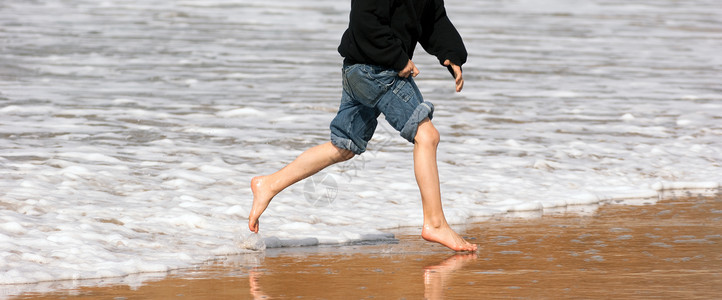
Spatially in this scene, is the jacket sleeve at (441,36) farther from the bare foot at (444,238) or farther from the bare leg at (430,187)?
the bare foot at (444,238)

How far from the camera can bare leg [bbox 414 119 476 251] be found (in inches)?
191

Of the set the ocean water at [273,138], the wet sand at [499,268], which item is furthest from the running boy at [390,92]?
the ocean water at [273,138]

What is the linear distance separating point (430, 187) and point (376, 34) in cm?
79

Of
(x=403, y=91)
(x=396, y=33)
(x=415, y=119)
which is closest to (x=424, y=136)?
→ (x=415, y=119)

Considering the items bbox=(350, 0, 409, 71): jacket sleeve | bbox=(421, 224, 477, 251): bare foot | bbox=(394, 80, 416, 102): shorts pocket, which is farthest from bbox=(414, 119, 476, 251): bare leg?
bbox=(350, 0, 409, 71): jacket sleeve

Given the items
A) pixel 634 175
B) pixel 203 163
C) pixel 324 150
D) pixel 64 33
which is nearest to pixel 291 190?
pixel 203 163

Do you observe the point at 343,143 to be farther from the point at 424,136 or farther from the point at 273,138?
the point at 273,138

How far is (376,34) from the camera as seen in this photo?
466 cm

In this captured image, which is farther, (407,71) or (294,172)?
(294,172)

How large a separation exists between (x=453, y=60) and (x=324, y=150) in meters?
0.76

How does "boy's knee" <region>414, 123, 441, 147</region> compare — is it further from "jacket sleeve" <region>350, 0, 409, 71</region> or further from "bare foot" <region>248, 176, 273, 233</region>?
"bare foot" <region>248, 176, 273, 233</region>

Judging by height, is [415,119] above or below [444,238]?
above

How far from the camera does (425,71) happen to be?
47.1 feet

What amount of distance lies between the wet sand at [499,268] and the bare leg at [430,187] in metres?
0.08
